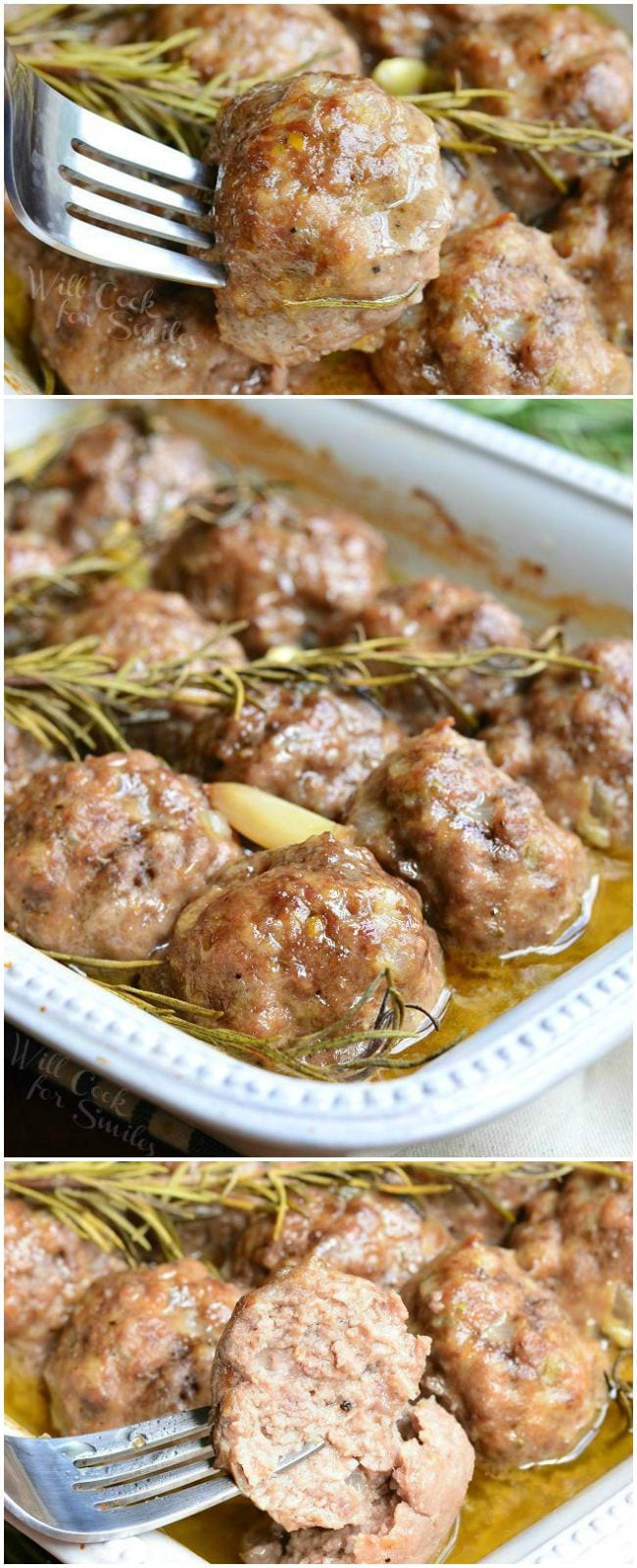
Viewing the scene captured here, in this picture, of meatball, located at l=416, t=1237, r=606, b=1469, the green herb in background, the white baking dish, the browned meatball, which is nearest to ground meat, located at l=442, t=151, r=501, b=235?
the browned meatball

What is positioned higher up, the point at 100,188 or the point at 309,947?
the point at 100,188

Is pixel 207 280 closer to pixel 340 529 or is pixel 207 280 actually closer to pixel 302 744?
pixel 302 744

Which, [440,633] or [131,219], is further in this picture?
[440,633]

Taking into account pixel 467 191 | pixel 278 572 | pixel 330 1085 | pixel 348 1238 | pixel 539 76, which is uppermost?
pixel 539 76

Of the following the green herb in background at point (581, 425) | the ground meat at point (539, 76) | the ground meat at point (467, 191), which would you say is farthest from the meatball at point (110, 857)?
the green herb in background at point (581, 425)

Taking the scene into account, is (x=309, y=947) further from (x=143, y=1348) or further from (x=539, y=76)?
(x=539, y=76)

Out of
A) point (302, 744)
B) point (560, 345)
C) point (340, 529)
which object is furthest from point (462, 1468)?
point (340, 529)

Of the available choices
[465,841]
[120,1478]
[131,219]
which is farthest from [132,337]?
[120,1478]

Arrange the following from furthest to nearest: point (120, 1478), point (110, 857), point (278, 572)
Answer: point (278, 572) < point (110, 857) < point (120, 1478)
